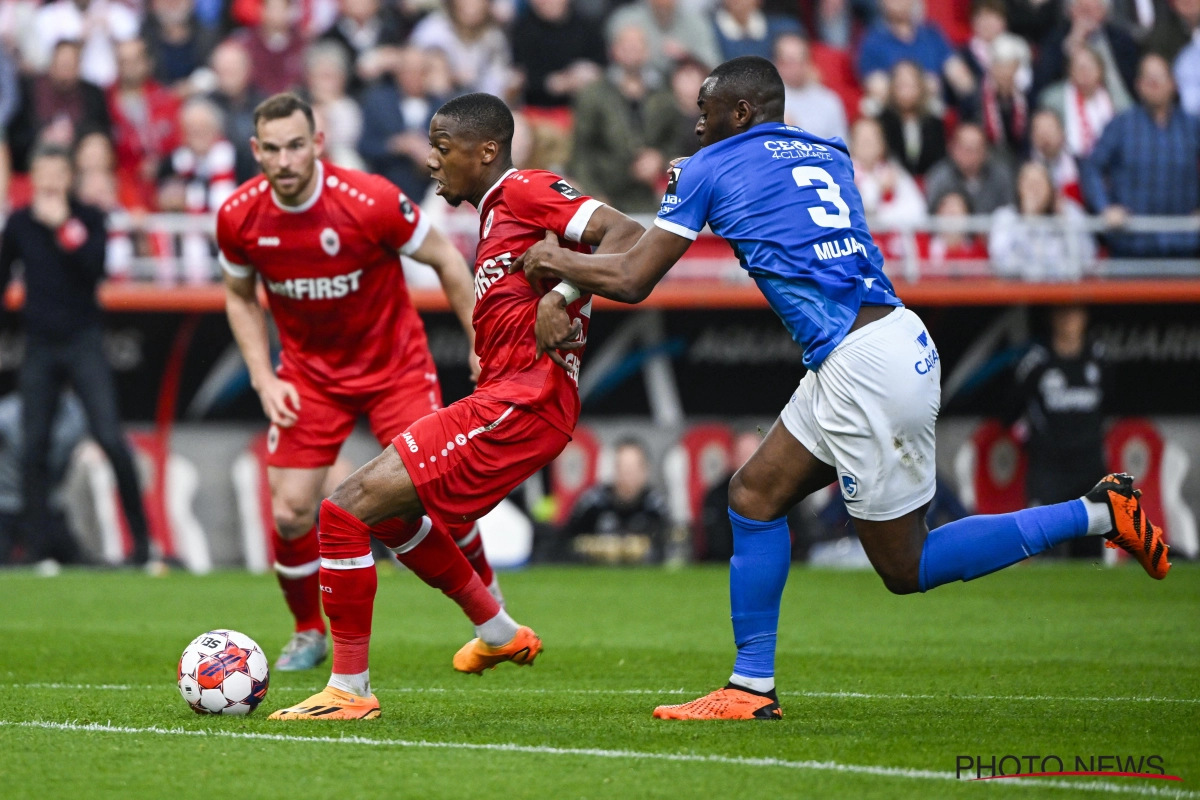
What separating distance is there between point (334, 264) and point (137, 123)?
8.24 meters

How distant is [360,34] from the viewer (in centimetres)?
1653

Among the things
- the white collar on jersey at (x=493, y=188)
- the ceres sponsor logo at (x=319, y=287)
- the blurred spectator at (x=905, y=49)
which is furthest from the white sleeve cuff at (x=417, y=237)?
the blurred spectator at (x=905, y=49)

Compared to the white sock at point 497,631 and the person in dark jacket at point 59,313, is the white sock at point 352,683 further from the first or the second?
the person in dark jacket at point 59,313

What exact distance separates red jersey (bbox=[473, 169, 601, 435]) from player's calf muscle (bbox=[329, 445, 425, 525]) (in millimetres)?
469

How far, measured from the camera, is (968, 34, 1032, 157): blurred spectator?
16375mm

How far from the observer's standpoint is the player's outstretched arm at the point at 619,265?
596cm

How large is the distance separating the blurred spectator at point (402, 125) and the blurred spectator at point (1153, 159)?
635cm

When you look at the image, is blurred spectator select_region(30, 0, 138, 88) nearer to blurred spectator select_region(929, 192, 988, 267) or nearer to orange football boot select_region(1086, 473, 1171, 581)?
blurred spectator select_region(929, 192, 988, 267)

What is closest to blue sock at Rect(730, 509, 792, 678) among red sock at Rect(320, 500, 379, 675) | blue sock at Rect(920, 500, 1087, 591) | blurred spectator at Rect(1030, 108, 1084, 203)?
blue sock at Rect(920, 500, 1087, 591)

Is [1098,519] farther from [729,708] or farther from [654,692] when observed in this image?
[654,692]

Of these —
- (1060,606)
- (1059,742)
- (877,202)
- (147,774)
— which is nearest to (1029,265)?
(877,202)

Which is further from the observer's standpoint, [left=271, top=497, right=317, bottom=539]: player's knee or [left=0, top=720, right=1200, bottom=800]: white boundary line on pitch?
[left=271, top=497, right=317, bottom=539]: player's knee

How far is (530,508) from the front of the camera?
15102 millimetres

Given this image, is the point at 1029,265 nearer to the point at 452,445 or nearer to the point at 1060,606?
the point at 1060,606
